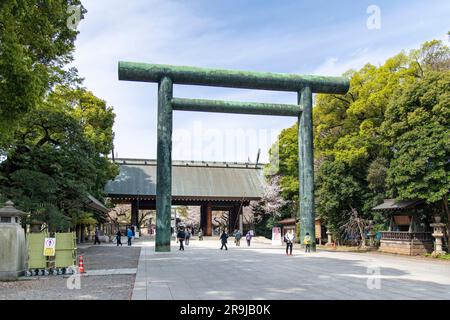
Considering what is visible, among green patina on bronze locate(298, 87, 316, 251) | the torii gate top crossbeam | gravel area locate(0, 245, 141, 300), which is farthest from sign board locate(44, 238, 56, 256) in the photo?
green patina on bronze locate(298, 87, 316, 251)

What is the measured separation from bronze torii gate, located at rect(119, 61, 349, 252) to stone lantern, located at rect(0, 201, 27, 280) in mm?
8586

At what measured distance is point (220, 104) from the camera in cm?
2216

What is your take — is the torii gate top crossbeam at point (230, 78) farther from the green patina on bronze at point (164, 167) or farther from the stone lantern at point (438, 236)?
the stone lantern at point (438, 236)

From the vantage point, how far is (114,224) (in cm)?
5588

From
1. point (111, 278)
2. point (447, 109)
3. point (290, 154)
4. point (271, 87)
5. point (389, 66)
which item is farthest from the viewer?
point (290, 154)

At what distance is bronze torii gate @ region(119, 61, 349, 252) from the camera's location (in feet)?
67.6

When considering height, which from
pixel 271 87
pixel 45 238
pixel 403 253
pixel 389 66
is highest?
pixel 389 66

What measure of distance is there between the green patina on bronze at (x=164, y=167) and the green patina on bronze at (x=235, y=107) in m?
0.66

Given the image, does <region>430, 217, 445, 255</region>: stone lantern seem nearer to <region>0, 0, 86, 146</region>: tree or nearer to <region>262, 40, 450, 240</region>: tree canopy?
<region>262, 40, 450, 240</region>: tree canopy

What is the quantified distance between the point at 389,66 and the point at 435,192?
416 inches

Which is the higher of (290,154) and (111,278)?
(290,154)

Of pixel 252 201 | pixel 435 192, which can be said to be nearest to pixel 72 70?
pixel 435 192

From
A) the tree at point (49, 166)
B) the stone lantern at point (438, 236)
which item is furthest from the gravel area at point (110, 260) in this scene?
the stone lantern at point (438, 236)

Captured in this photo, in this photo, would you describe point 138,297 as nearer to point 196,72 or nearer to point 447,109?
point 196,72
